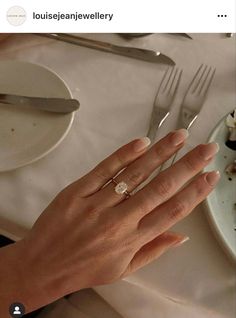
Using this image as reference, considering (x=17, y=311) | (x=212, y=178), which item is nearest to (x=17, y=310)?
(x=17, y=311)

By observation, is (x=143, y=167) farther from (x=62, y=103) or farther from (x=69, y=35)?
(x=69, y=35)

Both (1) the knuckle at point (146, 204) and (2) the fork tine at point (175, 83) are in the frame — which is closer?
(1) the knuckle at point (146, 204)

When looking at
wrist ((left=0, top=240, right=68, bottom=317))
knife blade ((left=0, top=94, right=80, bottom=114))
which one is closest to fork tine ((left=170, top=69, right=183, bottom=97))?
knife blade ((left=0, top=94, right=80, bottom=114))

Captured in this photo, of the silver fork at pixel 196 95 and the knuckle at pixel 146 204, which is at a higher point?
the silver fork at pixel 196 95

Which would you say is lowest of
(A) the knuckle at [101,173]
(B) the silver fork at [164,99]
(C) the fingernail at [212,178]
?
(C) the fingernail at [212,178]

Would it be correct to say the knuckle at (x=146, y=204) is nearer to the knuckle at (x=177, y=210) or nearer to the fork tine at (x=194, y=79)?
the knuckle at (x=177, y=210)
